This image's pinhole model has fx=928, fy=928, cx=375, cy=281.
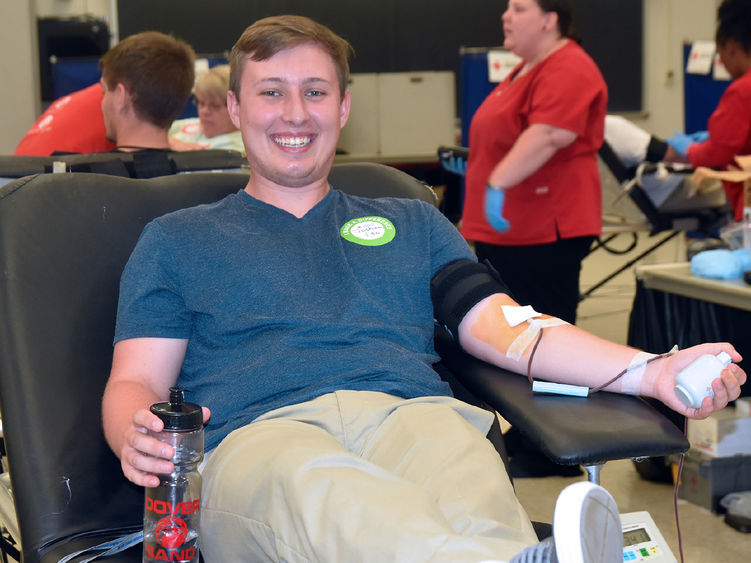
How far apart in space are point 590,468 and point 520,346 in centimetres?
29

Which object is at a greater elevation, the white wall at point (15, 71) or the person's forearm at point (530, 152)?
the white wall at point (15, 71)

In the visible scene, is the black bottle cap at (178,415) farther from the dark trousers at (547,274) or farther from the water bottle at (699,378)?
the dark trousers at (547,274)

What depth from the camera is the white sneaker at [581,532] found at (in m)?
0.90

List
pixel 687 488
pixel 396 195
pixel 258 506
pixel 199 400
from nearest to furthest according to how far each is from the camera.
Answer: pixel 258 506
pixel 199 400
pixel 396 195
pixel 687 488

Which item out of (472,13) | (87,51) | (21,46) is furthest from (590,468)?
(472,13)

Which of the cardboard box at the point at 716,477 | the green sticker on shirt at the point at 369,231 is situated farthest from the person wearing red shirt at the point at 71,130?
the cardboard box at the point at 716,477

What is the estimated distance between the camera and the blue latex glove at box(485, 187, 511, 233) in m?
2.77

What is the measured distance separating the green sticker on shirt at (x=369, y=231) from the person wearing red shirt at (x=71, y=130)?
1409 mm

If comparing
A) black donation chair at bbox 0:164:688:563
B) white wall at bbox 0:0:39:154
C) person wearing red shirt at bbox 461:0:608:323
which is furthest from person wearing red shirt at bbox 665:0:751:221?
white wall at bbox 0:0:39:154

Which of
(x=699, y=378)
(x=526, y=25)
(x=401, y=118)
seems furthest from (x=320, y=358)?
(x=401, y=118)

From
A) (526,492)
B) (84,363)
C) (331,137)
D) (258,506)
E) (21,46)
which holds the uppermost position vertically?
(21,46)

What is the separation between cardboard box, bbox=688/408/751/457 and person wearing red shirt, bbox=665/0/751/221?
795mm

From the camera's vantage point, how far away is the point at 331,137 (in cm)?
168

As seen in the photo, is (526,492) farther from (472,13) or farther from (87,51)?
(472,13)
